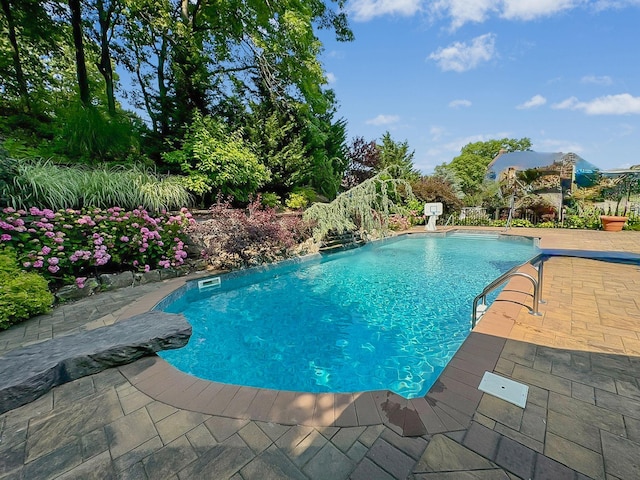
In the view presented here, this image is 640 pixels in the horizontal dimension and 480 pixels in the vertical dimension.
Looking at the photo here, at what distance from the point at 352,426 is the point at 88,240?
16.9 feet

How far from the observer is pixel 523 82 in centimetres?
1258

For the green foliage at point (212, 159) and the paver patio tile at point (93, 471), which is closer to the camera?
the paver patio tile at point (93, 471)

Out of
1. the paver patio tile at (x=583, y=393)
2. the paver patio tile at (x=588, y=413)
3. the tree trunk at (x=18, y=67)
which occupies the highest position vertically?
the tree trunk at (x=18, y=67)

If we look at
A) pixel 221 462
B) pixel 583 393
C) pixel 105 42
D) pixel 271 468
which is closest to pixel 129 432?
pixel 221 462

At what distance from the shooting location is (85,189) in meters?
4.99

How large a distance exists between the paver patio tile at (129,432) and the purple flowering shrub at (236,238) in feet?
14.6

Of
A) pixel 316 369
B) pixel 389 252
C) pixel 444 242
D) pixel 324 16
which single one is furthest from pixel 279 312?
pixel 324 16

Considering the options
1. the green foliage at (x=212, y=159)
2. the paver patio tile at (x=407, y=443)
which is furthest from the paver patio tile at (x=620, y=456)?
the green foliage at (x=212, y=159)

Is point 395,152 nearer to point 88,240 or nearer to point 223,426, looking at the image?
point 88,240

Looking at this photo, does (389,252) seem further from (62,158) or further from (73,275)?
(62,158)

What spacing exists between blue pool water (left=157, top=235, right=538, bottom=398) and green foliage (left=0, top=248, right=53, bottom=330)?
4.74 feet

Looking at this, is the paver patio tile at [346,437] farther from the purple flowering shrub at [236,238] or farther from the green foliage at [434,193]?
the green foliage at [434,193]

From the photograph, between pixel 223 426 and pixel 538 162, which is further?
pixel 538 162

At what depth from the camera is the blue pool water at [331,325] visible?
301 centimetres
